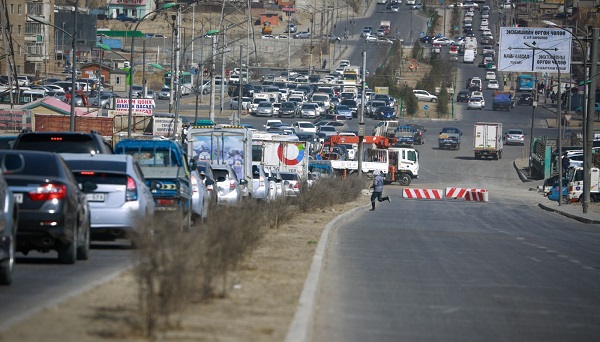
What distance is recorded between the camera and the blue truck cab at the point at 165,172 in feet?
70.7

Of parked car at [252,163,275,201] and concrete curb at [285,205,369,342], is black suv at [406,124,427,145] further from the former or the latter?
concrete curb at [285,205,369,342]

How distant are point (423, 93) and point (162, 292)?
105 m

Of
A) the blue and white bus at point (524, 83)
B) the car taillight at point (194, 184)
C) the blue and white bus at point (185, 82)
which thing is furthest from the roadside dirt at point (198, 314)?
the blue and white bus at point (524, 83)

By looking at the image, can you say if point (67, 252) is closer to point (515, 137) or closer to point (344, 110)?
point (515, 137)

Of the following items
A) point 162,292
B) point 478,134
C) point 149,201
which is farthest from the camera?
point 478,134

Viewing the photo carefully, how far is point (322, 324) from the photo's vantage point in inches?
437

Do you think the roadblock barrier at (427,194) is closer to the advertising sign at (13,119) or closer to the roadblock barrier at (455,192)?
the roadblock barrier at (455,192)

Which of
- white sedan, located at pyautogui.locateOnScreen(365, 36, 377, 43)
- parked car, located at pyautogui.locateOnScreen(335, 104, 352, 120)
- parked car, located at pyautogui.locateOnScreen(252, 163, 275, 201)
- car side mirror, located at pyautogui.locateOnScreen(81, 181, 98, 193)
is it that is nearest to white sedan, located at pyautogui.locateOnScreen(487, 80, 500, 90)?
white sedan, located at pyautogui.locateOnScreen(365, 36, 377, 43)

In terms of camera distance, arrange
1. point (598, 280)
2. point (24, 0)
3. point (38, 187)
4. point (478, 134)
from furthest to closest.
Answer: point (24, 0)
point (478, 134)
point (598, 280)
point (38, 187)

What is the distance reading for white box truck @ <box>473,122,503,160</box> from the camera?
79000 mm

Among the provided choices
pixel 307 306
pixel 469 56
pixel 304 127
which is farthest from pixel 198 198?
pixel 469 56

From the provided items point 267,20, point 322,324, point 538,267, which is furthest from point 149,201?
point 267,20

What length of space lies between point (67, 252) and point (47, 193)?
117cm

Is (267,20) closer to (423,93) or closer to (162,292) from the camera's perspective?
(423,93)
